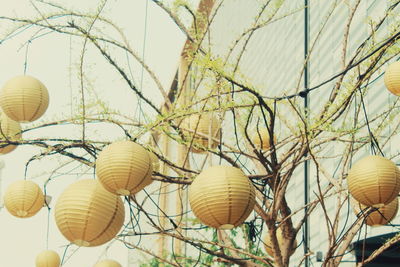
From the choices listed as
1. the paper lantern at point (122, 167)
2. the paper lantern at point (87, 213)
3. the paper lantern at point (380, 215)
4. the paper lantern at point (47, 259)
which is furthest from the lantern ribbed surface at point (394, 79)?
the paper lantern at point (47, 259)

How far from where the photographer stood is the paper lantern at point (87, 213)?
98.3 inches

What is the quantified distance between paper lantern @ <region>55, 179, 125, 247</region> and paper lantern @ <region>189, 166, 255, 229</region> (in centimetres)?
35

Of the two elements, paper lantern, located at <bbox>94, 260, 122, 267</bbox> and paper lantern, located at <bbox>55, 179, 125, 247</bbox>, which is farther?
paper lantern, located at <bbox>94, 260, 122, 267</bbox>

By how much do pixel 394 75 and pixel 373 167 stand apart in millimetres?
652

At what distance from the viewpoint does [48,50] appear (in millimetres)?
9906

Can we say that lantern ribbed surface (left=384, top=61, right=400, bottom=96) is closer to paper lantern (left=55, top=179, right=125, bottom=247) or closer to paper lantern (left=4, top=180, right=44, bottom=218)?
paper lantern (left=55, top=179, right=125, bottom=247)

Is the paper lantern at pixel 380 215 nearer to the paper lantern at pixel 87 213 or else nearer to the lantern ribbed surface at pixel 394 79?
the lantern ribbed surface at pixel 394 79

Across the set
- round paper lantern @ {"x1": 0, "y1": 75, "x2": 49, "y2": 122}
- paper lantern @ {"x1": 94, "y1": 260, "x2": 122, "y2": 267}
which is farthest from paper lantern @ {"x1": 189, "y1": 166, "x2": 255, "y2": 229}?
paper lantern @ {"x1": 94, "y1": 260, "x2": 122, "y2": 267}

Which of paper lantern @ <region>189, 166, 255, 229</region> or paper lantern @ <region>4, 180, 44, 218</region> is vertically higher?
paper lantern @ <region>4, 180, 44, 218</region>

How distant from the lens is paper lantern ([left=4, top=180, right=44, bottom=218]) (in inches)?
150

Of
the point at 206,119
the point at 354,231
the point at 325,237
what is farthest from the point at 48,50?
the point at 354,231

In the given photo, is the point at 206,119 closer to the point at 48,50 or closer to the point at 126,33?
the point at 126,33

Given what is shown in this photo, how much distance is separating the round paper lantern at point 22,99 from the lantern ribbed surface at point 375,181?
1.66m

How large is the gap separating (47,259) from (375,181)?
2.95 meters
